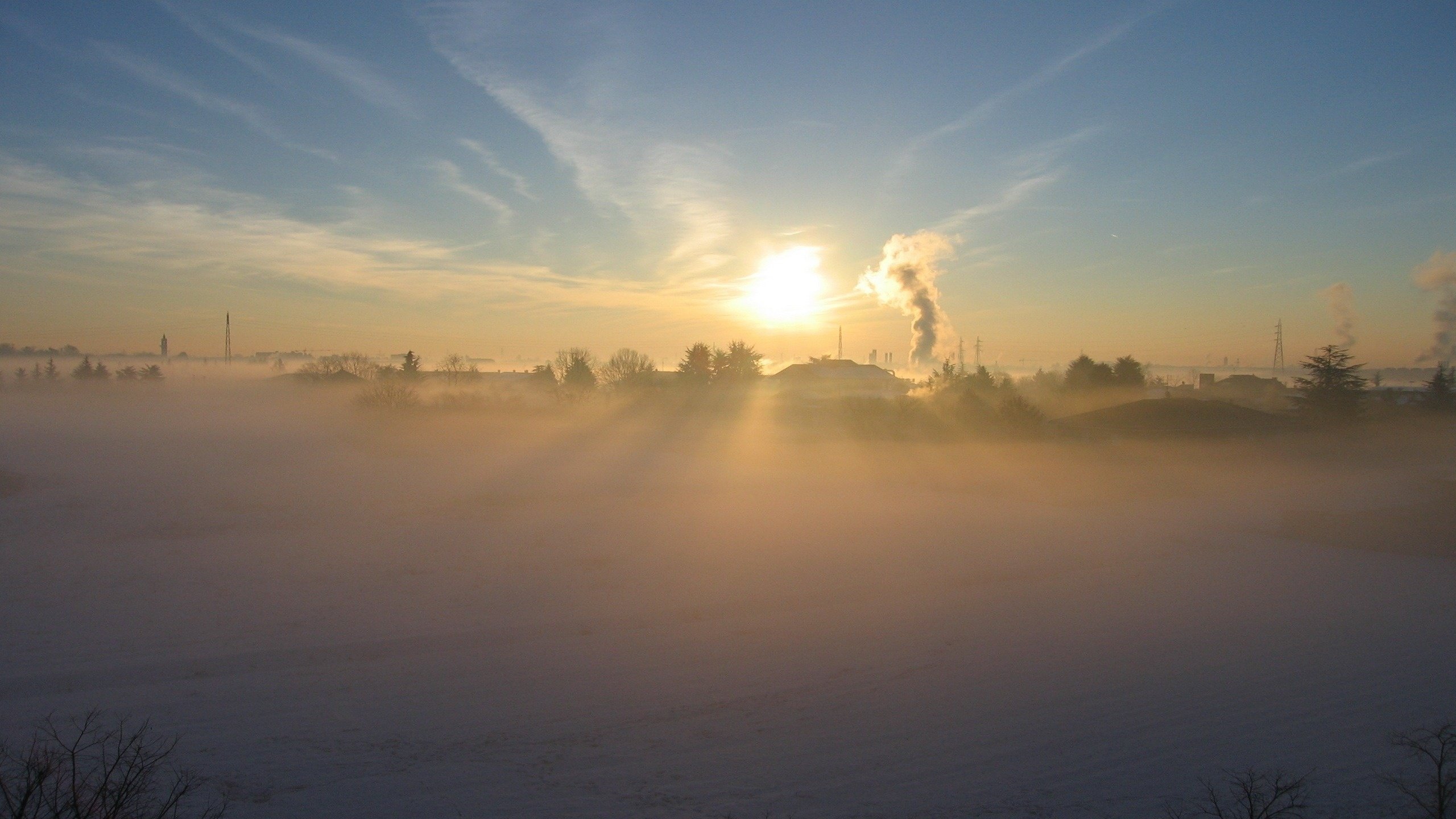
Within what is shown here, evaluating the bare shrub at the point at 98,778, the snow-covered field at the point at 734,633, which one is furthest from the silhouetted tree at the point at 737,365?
the bare shrub at the point at 98,778

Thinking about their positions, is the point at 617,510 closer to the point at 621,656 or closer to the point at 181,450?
the point at 621,656

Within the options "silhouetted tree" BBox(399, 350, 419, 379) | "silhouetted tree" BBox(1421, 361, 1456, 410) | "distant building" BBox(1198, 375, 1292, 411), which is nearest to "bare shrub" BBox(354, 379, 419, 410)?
"silhouetted tree" BBox(399, 350, 419, 379)

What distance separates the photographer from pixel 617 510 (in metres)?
23.2

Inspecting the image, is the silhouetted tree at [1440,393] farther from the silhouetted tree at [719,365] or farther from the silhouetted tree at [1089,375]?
the silhouetted tree at [719,365]

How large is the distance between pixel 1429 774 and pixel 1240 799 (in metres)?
1.93

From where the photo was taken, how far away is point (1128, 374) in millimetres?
43094

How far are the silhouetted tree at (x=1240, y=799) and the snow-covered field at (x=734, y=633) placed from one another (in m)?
0.25

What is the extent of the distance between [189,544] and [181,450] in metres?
18.6

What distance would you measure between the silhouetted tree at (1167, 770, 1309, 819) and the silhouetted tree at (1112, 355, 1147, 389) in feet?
128

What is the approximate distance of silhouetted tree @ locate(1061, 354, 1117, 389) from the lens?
140 feet

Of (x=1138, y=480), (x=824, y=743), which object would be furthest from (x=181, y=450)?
(x=1138, y=480)

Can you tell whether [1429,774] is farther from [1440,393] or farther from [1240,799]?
[1440,393]

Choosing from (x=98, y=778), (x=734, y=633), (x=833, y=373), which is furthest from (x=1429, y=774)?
(x=833, y=373)

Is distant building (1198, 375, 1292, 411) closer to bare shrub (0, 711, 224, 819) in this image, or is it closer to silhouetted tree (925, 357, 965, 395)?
silhouetted tree (925, 357, 965, 395)
